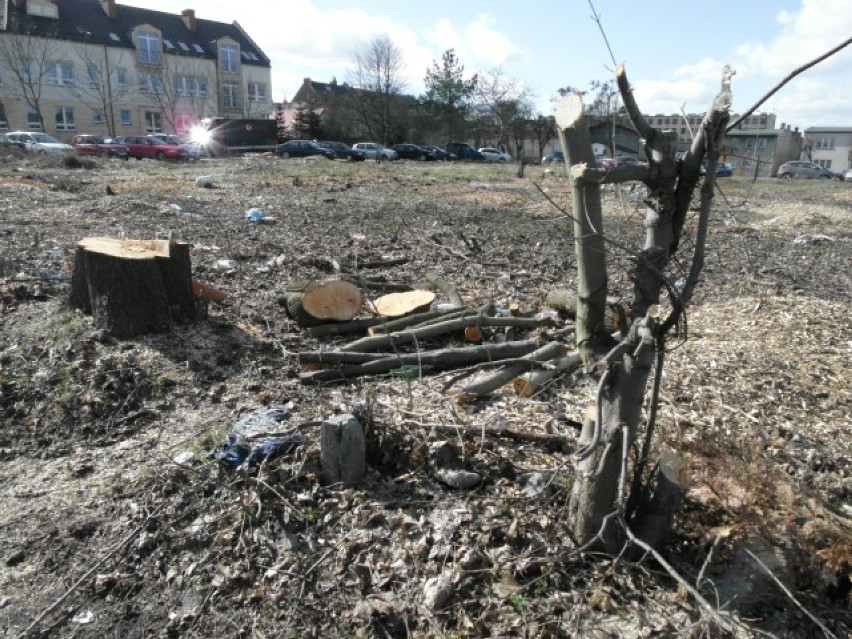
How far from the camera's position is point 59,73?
1609 inches

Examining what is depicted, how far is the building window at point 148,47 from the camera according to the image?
43344 millimetres

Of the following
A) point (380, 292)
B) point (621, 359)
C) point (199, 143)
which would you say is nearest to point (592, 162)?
point (621, 359)

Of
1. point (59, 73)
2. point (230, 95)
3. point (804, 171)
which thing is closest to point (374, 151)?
point (230, 95)

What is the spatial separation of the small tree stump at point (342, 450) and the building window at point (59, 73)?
47018 mm

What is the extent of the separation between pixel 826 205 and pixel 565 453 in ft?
61.8

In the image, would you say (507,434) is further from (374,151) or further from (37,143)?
(374,151)

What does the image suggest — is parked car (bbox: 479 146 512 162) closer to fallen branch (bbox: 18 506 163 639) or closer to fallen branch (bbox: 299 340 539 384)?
fallen branch (bbox: 299 340 539 384)

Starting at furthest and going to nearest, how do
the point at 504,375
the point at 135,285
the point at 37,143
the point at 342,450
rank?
the point at 37,143 < the point at 135,285 < the point at 504,375 < the point at 342,450

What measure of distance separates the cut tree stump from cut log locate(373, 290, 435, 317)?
1.69 meters

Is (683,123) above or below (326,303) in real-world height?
above

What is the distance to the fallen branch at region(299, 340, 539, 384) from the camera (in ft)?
14.8

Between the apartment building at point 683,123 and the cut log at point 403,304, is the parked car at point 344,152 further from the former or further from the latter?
the apartment building at point 683,123

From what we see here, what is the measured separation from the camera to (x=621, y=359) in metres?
2.39

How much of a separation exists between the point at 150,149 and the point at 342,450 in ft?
99.4
